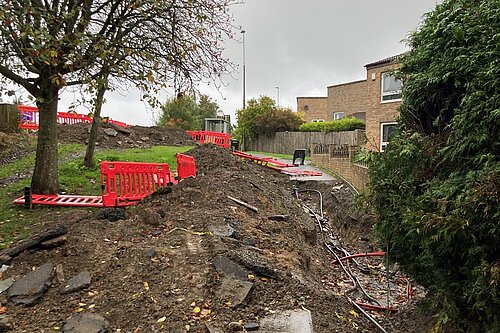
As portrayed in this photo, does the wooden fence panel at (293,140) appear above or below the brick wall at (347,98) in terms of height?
below

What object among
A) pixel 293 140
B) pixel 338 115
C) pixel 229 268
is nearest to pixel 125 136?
pixel 293 140

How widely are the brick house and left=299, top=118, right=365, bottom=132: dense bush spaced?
83cm

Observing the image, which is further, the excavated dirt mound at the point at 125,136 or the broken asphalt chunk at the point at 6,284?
the excavated dirt mound at the point at 125,136

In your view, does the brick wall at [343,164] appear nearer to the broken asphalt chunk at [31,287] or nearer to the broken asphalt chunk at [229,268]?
the broken asphalt chunk at [229,268]

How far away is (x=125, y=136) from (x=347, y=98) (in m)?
22.6

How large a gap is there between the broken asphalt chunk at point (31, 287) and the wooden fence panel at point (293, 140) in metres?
23.4

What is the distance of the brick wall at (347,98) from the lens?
118 feet

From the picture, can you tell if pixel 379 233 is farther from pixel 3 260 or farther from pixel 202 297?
pixel 3 260

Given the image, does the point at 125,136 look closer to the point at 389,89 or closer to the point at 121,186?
the point at 389,89

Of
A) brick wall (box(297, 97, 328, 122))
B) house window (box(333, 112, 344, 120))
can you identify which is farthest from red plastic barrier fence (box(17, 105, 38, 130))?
brick wall (box(297, 97, 328, 122))

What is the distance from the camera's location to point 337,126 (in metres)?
29.4

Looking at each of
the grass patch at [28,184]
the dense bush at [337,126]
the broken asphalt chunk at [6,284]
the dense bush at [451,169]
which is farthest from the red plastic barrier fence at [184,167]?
the dense bush at [337,126]

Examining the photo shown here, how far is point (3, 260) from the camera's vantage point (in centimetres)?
464

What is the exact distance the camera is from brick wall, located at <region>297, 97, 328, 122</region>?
46.7m
